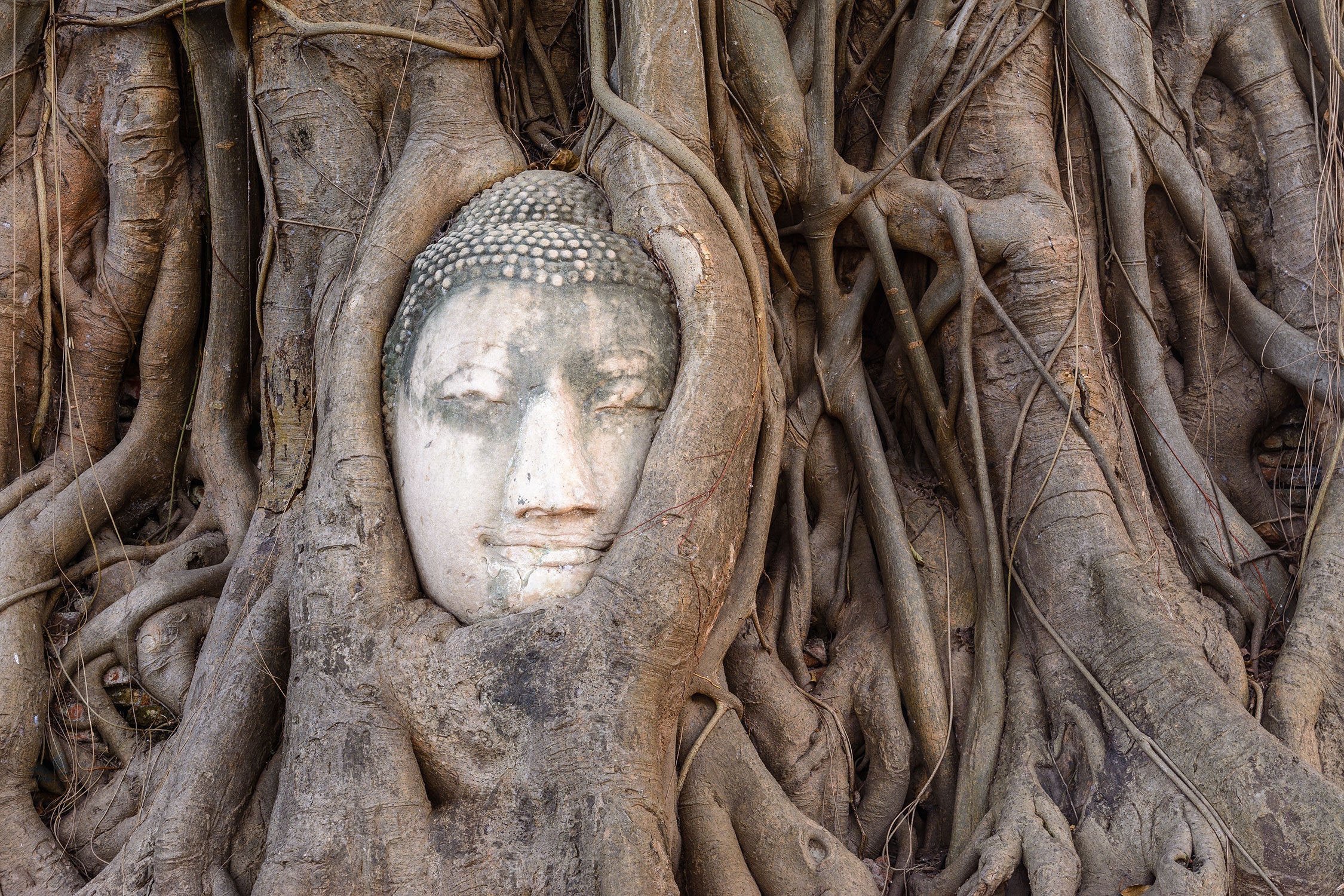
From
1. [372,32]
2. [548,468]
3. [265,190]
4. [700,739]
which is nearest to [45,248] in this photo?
[265,190]

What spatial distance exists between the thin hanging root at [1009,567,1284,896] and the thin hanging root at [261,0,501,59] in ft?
6.72

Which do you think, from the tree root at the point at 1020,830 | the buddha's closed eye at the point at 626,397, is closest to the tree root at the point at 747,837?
the tree root at the point at 1020,830

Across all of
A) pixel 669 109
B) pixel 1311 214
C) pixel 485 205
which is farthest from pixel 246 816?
pixel 1311 214

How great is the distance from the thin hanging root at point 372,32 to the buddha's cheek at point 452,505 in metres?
1.05

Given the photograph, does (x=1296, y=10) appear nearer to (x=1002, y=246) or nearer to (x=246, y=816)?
(x=1002, y=246)

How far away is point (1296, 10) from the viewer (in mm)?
3146

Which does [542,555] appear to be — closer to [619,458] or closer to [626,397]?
[619,458]

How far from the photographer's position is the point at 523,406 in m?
2.08

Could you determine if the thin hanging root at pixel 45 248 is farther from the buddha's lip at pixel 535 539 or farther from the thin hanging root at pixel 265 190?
the buddha's lip at pixel 535 539

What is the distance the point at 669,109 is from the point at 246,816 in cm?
195

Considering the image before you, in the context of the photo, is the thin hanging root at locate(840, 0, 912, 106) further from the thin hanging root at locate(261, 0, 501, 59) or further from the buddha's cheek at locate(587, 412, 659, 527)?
the buddha's cheek at locate(587, 412, 659, 527)

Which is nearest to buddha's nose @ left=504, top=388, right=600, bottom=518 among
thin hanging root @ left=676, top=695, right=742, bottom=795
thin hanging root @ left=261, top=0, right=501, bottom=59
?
thin hanging root @ left=676, top=695, right=742, bottom=795

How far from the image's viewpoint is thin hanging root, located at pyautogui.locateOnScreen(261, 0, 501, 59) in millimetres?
2504

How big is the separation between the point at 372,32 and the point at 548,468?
1.33 meters
